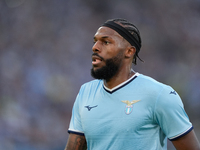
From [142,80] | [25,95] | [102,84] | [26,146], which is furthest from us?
[25,95]

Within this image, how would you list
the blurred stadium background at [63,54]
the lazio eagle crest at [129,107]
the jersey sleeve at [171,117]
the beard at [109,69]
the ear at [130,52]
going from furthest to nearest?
the blurred stadium background at [63,54]
the ear at [130,52]
the beard at [109,69]
the lazio eagle crest at [129,107]
the jersey sleeve at [171,117]

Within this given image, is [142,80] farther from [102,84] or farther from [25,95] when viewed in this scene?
[25,95]

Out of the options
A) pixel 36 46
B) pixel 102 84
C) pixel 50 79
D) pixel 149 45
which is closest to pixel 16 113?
pixel 50 79

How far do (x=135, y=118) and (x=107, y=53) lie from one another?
1.92 feet

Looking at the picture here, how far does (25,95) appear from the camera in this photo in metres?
8.64

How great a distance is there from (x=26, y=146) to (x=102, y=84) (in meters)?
5.84

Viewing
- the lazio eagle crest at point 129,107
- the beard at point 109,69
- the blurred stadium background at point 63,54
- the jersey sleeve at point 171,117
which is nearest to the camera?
the jersey sleeve at point 171,117

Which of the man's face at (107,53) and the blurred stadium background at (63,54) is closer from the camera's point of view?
the man's face at (107,53)

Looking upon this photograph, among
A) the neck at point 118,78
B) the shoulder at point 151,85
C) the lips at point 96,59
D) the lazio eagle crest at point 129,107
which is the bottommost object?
the lazio eagle crest at point 129,107

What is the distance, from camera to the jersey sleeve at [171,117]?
2.22 meters

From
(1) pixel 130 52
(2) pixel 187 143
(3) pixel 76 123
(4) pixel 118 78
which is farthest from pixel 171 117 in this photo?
(3) pixel 76 123

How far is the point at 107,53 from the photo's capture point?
8.34 feet

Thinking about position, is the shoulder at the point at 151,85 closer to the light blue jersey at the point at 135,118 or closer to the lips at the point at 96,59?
the light blue jersey at the point at 135,118

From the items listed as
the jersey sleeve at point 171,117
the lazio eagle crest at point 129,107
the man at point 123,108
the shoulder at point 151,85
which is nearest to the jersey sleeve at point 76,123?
→ the man at point 123,108
